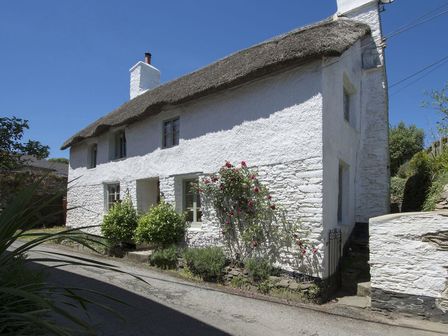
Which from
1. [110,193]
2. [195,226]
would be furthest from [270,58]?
[110,193]

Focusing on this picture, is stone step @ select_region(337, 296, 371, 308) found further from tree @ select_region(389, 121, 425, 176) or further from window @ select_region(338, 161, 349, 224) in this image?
tree @ select_region(389, 121, 425, 176)

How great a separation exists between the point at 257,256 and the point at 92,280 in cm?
364

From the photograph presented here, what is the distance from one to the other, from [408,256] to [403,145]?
1736 cm

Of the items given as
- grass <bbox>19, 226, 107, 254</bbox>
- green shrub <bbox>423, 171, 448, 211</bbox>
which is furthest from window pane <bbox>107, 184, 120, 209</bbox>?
green shrub <bbox>423, 171, 448, 211</bbox>

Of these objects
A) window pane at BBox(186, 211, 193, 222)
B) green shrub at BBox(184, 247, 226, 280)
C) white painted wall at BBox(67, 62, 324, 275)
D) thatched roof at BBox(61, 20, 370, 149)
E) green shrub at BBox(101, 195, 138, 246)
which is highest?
thatched roof at BBox(61, 20, 370, 149)

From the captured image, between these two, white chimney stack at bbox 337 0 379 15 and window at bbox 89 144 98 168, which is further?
window at bbox 89 144 98 168

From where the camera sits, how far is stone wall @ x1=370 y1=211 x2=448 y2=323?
5820 mm

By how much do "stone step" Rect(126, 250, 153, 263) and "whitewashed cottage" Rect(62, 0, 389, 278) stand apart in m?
1.50

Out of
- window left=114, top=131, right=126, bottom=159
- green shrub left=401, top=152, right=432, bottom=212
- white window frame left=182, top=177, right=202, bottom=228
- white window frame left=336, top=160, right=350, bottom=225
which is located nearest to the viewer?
green shrub left=401, top=152, right=432, bottom=212

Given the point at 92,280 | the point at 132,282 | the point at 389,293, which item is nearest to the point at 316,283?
the point at 389,293

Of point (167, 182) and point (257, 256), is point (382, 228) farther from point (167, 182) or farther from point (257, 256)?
point (167, 182)

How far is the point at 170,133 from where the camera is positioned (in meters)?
11.5

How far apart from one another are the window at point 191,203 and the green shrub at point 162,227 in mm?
342

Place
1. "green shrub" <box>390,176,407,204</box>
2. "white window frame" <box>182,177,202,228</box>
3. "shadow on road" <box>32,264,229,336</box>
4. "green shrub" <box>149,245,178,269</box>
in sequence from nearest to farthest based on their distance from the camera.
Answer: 1. "shadow on road" <box>32,264,229,336</box>
2. "green shrub" <box>149,245,178,269</box>
3. "white window frame" <box>182,177,202,228</box>
4. "green shrub" <box>390,176,407,204</box>
